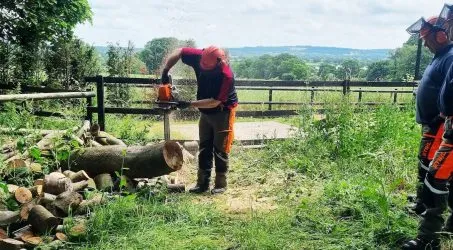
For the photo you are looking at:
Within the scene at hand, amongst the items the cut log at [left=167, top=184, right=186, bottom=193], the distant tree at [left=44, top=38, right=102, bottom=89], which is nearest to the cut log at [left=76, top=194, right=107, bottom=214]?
the cut log at [left=167, top=184, right=186, bottom=193]

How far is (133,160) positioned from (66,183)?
87 cm

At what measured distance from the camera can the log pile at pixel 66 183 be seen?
3.35 metres

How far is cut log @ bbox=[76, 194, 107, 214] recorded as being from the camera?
3666 mm

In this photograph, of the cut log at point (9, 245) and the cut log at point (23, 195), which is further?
the cut log at point (23, 195)

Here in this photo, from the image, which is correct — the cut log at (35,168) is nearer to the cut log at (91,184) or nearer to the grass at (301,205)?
the cut log at (91,184)

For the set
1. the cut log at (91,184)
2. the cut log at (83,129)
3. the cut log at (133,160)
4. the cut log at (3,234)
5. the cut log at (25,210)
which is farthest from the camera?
the cut log at (83,129)

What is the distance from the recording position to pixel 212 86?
4797 mm

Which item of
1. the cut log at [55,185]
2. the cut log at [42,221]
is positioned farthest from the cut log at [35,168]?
the cut log at [42,221]

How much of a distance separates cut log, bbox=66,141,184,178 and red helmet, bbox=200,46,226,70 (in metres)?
0.99

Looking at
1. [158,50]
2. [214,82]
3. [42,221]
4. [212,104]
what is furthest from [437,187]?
[158,50]

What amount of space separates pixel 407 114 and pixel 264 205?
3631 mm

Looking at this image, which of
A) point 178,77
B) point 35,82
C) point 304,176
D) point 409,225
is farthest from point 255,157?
point 35,82

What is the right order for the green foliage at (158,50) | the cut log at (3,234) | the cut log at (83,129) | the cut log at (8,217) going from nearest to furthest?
the cut log at (3,234) → the cut log at (8,217) → the cut log at (83,129) → the green foliage at (158,50)

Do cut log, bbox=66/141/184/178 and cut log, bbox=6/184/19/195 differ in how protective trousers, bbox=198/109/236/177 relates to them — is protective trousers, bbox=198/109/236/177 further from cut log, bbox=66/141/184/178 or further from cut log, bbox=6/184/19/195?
cut log, bbox=6/184/19/195
